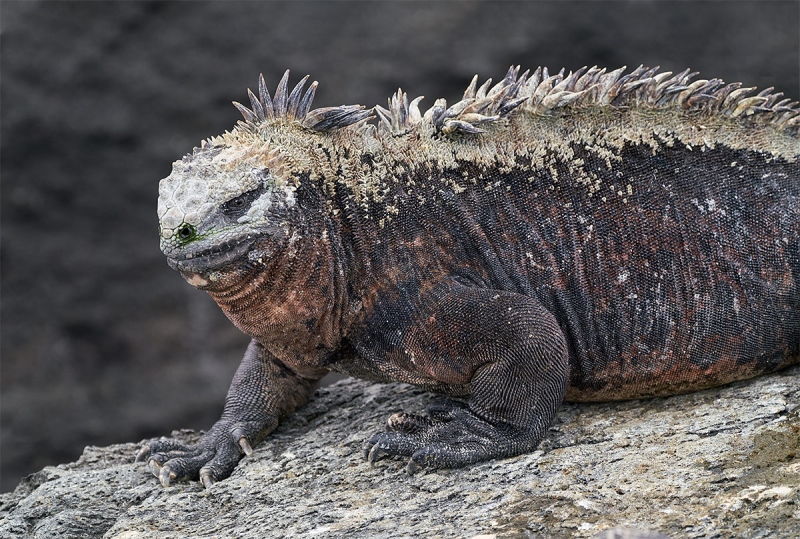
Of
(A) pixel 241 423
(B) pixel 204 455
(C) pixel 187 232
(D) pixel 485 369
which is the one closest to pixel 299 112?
(C) pixel 187 232

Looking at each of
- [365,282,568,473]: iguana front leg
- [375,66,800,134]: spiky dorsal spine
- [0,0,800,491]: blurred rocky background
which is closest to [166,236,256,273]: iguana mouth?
[365,282,568,473]: iguana front leg

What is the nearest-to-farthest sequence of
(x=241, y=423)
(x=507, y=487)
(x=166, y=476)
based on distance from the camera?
(x=507, y=487)
(x=166, y=476)
(x=241, y=423)

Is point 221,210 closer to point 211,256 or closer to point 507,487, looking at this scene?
point 211,256

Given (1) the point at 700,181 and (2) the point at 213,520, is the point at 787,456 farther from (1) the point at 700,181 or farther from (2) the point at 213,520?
(2) the point at 213,520

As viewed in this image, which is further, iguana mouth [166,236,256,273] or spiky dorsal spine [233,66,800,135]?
spiky dorsal spine [233,66,800,135]

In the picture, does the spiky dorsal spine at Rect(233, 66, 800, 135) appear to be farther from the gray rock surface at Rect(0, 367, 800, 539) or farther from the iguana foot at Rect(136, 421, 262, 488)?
the iguana foot at Rect(136, 421, 262, 488)
